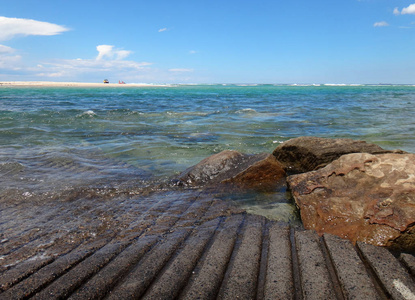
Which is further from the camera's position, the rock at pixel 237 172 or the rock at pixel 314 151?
the rock at pixel 314 151

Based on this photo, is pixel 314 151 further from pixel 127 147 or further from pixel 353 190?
pixel 127 147

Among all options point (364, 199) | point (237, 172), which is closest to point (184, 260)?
point (364, 199)

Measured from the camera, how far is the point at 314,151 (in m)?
5.77

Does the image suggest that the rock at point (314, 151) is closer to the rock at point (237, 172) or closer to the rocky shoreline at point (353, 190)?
the rocky shoreline at point (353, 190)

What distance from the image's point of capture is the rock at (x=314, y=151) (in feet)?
18.2

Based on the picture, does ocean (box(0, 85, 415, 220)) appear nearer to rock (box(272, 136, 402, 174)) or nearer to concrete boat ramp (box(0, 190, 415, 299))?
concrete boat ramp (box(0, 190, 415, 299))

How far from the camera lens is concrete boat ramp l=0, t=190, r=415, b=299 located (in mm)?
2230

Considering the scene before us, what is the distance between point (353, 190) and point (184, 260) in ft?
8.20

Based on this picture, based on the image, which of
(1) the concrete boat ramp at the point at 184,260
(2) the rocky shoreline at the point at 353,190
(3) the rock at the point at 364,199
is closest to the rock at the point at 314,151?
(2) the rocky shoreline at the point at 353,190

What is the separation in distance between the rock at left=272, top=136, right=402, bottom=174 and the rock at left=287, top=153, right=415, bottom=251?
1.18 m

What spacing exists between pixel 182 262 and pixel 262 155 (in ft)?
11.6

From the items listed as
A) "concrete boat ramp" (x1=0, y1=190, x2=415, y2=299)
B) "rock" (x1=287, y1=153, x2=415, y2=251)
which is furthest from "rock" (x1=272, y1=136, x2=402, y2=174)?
"concrete boat ramp" (x1=0, y1=190, x2=415, y2=299)

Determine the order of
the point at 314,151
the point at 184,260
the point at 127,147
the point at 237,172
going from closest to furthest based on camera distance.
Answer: the point at 184,260 < the point at 237,172 < the point at 314,151 < the point at 127,147

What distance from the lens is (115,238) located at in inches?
127
